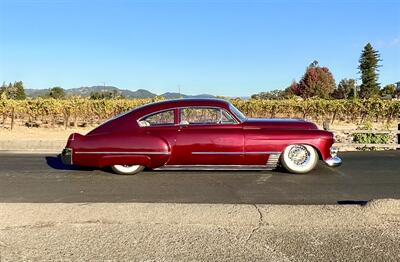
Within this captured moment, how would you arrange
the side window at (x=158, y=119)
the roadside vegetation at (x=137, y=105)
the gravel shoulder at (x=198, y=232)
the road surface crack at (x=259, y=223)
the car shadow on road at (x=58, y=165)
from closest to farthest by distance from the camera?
the gravel shoulder at (x=198, y=232) < the road surface crack at (x=259, y=223) < the side window at (x=158, y=119) < the car shadow on road at (x=58, y=165) < the roadside vegetation at (x=137, y=105)

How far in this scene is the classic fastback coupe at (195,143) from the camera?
8.27 meters

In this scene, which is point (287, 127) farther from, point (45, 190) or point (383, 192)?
point (45, 190)

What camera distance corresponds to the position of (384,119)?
127ft

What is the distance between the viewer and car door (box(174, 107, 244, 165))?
27.0 feet

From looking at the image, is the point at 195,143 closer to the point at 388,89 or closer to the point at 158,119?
the point at 158,119

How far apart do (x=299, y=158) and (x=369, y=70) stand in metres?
79.5

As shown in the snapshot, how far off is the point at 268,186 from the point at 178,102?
239 cm

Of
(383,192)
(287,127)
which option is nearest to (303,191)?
(383,192)

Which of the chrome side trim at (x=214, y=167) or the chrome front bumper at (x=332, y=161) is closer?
the chrome side trim at (x=214, y=167)

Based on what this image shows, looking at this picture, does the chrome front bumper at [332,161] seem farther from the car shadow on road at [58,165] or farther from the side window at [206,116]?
the car shadow on road at [58,165]

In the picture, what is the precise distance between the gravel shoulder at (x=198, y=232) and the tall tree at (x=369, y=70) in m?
80.7

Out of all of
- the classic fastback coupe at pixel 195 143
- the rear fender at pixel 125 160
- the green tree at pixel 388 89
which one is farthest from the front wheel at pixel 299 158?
the green tree at pixel 388 89

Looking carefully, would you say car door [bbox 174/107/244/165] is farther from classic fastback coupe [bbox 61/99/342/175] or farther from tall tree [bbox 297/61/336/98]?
→ tall tree [bbox 297/61/336/98]

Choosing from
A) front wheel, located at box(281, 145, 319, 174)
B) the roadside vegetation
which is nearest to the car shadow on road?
front wheel, located at box(281, 145, 319, 174)
